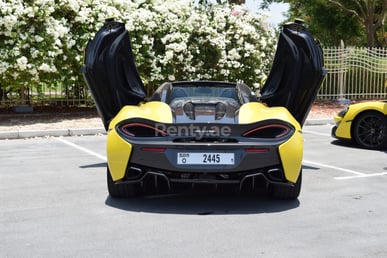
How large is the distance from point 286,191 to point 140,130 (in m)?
1.55

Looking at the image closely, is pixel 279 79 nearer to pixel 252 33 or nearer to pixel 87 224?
pixel 87 224

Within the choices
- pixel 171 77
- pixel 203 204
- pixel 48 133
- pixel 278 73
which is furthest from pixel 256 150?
pixel 171 77

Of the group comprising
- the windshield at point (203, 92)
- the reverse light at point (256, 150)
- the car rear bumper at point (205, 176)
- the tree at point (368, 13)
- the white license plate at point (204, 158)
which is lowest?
the car rear bumper at point (205, 176)

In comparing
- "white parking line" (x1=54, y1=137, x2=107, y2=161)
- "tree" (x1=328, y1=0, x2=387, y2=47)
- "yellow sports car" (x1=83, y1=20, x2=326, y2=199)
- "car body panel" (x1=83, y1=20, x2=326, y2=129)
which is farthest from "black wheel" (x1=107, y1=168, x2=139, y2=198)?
"tree" (x1=328, y1=0, x2=387, y2=47)

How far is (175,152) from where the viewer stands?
15.9ft

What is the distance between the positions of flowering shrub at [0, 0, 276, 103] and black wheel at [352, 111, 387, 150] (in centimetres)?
601

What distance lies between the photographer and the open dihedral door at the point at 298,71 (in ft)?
21.6

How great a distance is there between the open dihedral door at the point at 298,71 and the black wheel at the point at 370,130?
2.76m

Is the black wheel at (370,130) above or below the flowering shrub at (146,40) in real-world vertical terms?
below

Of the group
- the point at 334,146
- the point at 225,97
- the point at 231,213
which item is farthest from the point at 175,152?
the point at 334,146

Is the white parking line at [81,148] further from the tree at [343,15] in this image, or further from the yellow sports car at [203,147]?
the tree at [343,15]

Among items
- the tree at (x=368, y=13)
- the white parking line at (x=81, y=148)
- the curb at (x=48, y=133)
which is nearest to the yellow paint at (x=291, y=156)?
the white parking line at (x=81, y=148)

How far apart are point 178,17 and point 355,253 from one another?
1182 centimetres

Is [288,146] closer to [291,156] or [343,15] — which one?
[291,156]
